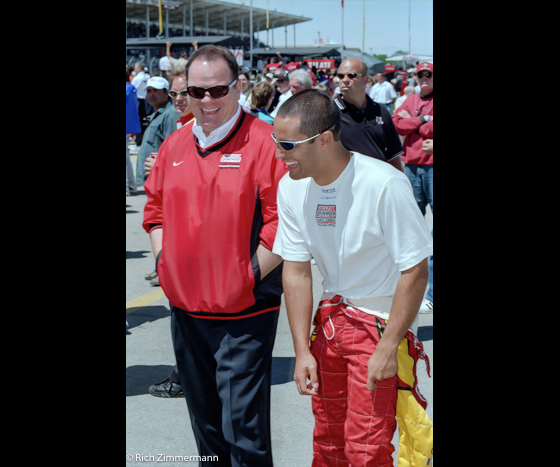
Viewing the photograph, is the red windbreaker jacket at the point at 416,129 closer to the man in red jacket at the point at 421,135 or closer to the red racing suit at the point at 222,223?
the man in red jacket at the point at 421,135

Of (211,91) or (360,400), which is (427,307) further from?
(211,91)

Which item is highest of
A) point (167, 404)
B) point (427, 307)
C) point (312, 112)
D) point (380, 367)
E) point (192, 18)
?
point (192, 18)

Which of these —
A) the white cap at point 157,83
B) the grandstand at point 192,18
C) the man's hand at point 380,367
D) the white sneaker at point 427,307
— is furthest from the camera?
the grandstand at point 192,18

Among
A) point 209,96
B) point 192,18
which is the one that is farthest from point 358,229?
point 192,18

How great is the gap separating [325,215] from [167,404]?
7.64 feet

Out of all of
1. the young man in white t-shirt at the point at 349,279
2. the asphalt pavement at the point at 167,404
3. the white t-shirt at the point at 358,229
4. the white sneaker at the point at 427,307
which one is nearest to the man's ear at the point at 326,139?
the young man in white t-shirt at the point at 349,279

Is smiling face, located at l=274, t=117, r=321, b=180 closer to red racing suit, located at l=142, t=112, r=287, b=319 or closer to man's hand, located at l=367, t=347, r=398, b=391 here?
red racing suit, located at l=142, t=112, r=287, b=319

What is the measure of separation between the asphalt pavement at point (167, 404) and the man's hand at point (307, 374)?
3.78 ft

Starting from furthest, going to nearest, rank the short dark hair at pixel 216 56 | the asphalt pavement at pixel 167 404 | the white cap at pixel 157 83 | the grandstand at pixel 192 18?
the grandstand at pixel 192 18, the white cap at pixel 157 83, the asphalt pavement at pixel 167 404, the short dark hair at pixel 216 56

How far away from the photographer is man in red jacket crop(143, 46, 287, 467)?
2.76 m

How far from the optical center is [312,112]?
8.01 ft

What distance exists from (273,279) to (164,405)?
1.77 metres

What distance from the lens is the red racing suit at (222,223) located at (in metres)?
2.75
